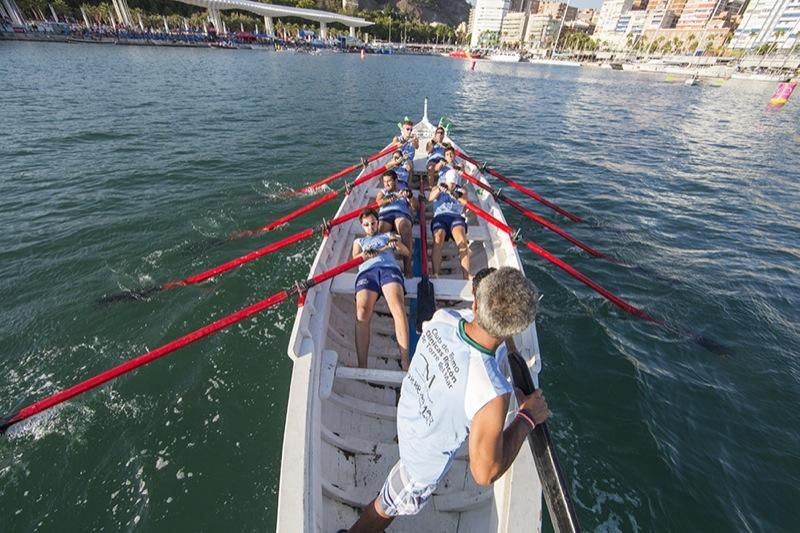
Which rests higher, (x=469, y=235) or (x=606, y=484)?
(x=469, y=235)

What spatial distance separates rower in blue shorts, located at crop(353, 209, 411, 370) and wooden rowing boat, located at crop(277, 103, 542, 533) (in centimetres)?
51

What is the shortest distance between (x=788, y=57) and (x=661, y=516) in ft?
451

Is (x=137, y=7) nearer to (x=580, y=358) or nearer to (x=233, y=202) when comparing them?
(x=233, y=202)

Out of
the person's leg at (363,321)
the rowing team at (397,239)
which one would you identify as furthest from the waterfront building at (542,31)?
the person's leg at (363,321)

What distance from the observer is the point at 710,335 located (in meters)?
7.21

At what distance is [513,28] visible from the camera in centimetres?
19112

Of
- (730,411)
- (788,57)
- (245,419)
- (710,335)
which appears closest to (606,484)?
(730,411)

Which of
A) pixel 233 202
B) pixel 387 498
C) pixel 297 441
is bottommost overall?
pixel 233 202

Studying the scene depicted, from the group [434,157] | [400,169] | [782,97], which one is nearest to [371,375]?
[400,169]

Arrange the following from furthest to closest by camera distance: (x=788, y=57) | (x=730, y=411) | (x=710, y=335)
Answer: (x=788, y=57)
(x=710, y=335)
(x=730, y=411)

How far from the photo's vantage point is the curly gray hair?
→ 74.2 inches

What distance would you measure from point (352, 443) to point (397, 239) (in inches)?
121

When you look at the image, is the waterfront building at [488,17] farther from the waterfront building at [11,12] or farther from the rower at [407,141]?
the rower at [407,141]

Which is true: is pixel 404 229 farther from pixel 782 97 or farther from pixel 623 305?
pixel 782 97
